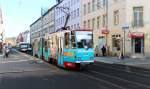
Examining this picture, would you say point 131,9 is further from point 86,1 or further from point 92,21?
point 86,1

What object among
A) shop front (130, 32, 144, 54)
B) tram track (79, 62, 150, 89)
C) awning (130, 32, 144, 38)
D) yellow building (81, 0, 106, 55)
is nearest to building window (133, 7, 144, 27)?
awning (130, 32, 144, 38)

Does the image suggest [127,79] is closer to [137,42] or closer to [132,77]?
[132,77]

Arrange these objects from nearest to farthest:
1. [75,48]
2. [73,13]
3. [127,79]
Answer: [127,79] < [75,48] < [73,13]

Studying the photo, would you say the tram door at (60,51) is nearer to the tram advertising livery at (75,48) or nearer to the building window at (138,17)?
the tram advertising livery at (75,48)

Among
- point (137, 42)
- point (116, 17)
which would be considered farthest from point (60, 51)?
point (116, 17)

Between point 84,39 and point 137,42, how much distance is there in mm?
25486

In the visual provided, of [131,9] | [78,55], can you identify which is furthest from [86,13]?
[78,55]

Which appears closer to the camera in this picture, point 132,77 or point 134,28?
point 132,77

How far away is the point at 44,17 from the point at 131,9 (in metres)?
89.7

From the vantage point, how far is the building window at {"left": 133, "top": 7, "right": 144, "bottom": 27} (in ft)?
178

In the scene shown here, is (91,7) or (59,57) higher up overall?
(91,7)

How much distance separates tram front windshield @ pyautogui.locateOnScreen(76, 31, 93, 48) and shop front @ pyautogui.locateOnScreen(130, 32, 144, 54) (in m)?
24.5

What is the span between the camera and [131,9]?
54.6m

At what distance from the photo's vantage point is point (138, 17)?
2143 inches
